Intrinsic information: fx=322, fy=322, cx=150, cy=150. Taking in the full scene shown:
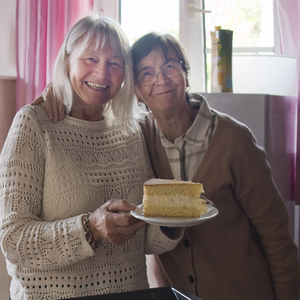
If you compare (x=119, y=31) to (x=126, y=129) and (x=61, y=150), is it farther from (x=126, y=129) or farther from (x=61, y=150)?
(x=61, y=150)

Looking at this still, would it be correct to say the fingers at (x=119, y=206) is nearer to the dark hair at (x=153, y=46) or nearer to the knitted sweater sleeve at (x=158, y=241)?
the knitted sweater sleeve at (x=158, y=241)

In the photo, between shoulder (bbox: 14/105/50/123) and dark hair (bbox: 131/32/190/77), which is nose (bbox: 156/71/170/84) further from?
shoulder (bbox: 14/105/50/123)

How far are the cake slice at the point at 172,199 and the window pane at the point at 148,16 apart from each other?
1.51 meters

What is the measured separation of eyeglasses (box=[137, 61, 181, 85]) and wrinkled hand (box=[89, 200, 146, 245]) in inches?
21.7

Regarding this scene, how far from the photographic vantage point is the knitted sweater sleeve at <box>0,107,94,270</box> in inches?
39.0

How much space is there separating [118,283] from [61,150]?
20.0 inches

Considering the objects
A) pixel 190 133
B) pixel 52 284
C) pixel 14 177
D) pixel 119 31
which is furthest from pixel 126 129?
pixel 52 284

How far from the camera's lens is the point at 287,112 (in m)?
1.97

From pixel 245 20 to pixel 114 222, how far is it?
1.94m

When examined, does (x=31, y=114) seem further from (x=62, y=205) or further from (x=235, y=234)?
(x=235, y=234)

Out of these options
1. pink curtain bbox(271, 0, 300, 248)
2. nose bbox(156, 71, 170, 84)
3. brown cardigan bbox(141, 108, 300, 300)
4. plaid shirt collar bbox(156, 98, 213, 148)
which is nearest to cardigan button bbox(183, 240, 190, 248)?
brown cardigan bbox(141, 108, 300, 300)

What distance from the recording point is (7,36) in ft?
6.31

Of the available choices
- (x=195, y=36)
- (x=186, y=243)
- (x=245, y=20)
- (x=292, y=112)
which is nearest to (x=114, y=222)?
(x=186, y=243)

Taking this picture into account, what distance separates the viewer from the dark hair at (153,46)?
4.24ft
